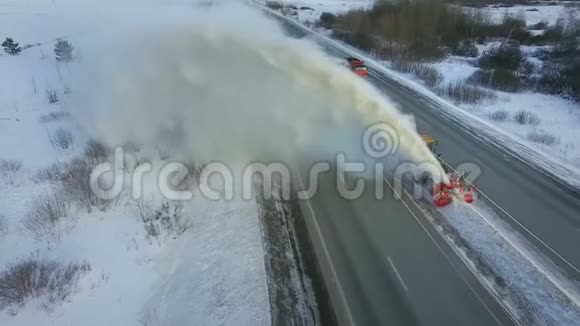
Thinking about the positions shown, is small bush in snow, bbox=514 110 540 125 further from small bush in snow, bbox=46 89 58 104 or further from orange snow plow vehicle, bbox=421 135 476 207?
small bush in snow, bbox=46 89 58 104

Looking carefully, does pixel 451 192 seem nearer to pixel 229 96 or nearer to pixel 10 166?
pixel 229 96

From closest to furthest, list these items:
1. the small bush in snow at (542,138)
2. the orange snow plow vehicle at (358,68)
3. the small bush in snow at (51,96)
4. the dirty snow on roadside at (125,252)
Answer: the dirty snow on roadside at (125,252)
the small bush in snow at (542,138)
the small bush in snow at (51,96)
the orange snow plow vehicle at (358,68)

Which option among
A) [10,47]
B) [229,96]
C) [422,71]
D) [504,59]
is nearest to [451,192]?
[229,96]

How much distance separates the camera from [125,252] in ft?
44.4

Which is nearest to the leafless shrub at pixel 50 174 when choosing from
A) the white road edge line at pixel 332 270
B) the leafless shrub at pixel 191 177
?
the leafless shrub at pixel 191 177

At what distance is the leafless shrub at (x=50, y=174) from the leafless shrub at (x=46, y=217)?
97.4 inches

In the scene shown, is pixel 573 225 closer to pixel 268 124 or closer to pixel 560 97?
pixel 268 124

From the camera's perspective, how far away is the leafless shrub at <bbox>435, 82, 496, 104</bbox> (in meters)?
31.6

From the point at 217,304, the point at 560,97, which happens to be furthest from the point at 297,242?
the point at 560,97

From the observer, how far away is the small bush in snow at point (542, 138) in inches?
924

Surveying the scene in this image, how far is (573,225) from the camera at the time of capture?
51.5 ft

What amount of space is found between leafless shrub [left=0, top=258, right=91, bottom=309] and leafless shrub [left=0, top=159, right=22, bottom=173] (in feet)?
29.6

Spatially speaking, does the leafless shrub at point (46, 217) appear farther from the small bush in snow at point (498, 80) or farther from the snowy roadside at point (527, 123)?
the small bush in snow at point (498, 80)

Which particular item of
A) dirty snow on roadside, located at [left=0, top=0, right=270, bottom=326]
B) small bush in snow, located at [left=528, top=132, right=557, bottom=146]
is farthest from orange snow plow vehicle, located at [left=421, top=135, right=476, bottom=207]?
small bush in snow, located at [left=528, top=132, right=557, bottom=146]
